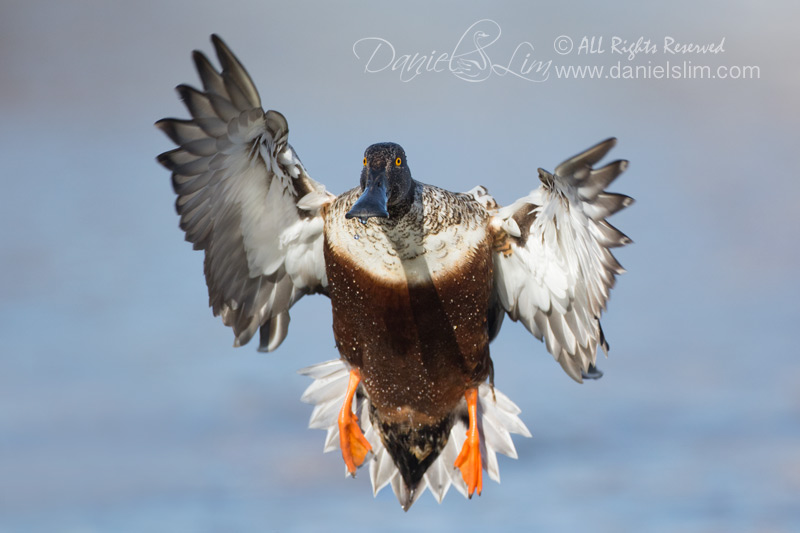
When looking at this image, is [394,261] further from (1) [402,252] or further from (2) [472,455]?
(2) [472,455]

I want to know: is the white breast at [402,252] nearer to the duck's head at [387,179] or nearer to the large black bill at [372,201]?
the duck's head at [387,179]

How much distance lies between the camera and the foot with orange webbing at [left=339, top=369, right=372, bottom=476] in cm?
631

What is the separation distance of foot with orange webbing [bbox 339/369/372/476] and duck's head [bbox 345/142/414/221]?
1.30 meters

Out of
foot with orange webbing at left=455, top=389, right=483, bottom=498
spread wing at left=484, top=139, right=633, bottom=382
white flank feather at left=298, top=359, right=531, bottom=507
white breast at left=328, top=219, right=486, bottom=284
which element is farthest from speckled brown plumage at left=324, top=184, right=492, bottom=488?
white flank feather at left=298, top=359, right=531, bottom=507

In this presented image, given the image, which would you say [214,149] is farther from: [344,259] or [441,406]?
[441,406]

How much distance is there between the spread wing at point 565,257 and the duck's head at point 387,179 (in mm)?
696

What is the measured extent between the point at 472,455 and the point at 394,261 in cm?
153

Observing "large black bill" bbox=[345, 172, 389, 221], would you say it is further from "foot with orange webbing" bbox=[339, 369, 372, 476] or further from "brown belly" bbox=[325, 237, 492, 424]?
"foot with orange webbing" bbox=[339, 369, 372, 476]

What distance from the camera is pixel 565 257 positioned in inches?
229

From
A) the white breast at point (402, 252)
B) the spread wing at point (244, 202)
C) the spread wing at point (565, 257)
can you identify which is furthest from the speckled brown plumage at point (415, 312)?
the spread wing at point (244, 202)

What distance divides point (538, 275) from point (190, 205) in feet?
7.19

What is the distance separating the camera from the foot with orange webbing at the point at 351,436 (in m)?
6.31

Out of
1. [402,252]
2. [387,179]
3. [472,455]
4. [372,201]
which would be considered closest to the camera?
[372,201]

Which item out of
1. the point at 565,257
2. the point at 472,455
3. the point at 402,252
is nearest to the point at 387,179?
the point at 402,252
